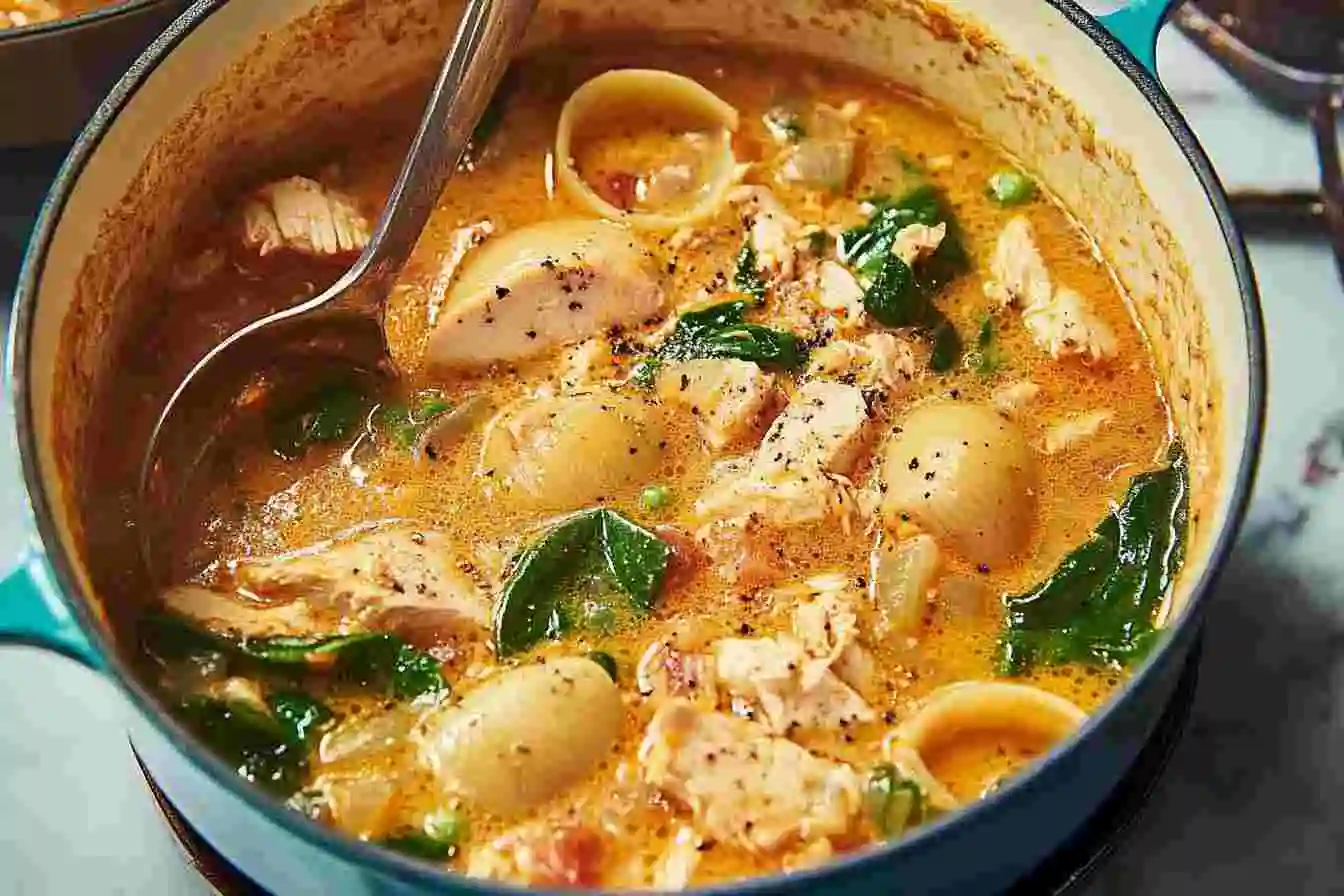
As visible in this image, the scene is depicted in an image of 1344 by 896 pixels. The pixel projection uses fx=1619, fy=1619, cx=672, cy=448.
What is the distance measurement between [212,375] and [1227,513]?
4.19 feet

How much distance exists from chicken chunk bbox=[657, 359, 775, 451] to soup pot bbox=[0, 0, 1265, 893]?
55cm

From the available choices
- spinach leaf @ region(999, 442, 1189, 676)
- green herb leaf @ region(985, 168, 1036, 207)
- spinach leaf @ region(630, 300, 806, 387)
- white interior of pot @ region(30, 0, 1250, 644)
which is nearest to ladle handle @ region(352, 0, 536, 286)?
white interior of pot @ region(30, 0, 1250, 644)

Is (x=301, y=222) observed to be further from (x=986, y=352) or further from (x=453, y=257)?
(x=986, y=352)

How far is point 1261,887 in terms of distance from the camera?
196cm

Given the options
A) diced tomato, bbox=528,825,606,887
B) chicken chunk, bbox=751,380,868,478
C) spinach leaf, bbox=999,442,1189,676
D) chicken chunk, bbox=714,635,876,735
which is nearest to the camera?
diced tomato, bbox=528,825,606,887

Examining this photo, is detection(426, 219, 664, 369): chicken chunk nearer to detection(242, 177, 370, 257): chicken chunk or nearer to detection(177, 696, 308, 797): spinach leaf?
detection(242, 177, 370, 257): chicken chunk

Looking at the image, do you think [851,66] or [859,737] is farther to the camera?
[851,66]

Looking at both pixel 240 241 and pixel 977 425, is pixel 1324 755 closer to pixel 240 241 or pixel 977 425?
pixel 977 425

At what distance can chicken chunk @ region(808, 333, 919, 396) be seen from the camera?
83.6 inches

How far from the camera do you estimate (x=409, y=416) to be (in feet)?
6.93

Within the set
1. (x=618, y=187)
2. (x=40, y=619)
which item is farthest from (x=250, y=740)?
(x=618, y=187)

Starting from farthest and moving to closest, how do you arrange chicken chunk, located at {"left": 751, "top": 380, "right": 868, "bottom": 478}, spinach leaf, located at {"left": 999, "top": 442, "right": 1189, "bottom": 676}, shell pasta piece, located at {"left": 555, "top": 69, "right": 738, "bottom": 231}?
shell pasta piece, located at {"left": 555, "top": 69, "right": 738, "bottom": 231}
chicken chunk, located at {"left": 751, "top": 380, "right": 868, "bottom": 478}
spinach leaf, located at {"left": 999, "top": 442, "right": 1189, "bottom": 676}

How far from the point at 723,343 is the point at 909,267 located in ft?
0.94

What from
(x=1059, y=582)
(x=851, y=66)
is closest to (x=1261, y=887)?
(x=1059, y=582)
